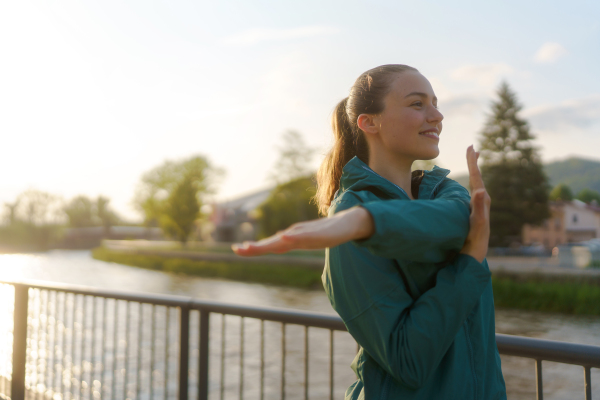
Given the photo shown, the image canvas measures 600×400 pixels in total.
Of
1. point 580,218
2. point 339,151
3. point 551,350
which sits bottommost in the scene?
point 551,350

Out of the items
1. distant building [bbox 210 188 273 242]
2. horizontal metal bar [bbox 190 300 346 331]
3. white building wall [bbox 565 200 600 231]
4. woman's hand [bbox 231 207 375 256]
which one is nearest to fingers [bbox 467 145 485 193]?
woman's hand [bbox 231 207 375 256]

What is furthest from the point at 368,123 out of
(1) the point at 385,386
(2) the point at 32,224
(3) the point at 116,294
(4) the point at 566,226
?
(2) the point at 32,224

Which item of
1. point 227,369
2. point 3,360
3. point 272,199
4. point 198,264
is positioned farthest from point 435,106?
point 272,199

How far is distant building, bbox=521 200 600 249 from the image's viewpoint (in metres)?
24.0

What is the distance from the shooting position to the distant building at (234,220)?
5656 cm

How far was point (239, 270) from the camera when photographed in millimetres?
34812

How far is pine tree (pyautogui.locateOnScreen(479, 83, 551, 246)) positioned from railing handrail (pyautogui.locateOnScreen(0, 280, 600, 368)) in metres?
36.9

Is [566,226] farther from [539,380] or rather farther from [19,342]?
[539,380]

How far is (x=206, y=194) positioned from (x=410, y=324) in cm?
5399

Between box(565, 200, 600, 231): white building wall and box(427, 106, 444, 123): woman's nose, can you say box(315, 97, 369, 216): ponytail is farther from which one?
box(565, 200, 600, 231): white building wall

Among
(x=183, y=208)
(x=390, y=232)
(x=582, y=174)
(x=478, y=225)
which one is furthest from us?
(x=183, y=208)

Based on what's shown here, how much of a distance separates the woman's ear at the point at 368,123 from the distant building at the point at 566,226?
22505 millimetres

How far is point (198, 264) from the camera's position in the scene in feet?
127

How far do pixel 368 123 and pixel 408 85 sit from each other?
144mm
